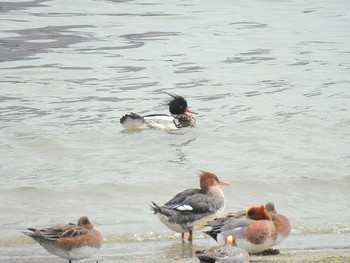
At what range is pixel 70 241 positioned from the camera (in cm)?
909

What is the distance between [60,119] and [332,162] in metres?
5.70

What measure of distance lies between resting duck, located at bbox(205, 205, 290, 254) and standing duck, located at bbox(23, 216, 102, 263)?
124cm

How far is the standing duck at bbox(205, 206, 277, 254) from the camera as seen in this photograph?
31.1 ft

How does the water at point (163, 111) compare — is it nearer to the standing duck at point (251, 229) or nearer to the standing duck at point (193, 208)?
the standing duck at point (193, 208)

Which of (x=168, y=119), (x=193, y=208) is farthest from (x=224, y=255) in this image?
(x=168, y=119)

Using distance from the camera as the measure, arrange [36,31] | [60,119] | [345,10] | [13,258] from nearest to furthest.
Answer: [13,258] < [60,119] < [36,31] < [345,10]

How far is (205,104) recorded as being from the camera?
2016 centimetres

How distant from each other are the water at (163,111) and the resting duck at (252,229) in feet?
2.19

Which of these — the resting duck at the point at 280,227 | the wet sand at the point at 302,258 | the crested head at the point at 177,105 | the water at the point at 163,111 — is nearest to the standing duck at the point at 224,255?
the wet sand at the point at 302,258

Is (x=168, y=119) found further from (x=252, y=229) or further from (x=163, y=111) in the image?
(x=252, y=229)

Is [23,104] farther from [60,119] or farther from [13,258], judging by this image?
[13,258]

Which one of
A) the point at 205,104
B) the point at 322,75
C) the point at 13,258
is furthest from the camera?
the point at 322,75

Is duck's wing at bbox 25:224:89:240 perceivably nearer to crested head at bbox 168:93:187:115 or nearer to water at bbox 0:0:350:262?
water at bbox 0:0:350:262

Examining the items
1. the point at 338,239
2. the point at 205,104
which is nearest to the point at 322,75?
the point at 205,104
